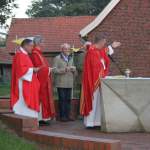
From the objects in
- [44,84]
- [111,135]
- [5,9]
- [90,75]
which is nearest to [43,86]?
[44,84]

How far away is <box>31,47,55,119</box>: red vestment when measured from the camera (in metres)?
11.3

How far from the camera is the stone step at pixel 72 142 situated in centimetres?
724

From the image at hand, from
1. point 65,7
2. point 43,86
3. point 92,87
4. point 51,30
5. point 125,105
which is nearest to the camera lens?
point 125,105

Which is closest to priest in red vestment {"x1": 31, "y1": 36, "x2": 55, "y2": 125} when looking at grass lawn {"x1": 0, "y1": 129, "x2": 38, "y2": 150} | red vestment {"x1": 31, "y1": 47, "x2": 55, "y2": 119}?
red vestment {"x1": 31, "y1": 47, "x2": 55, "y2": 119}

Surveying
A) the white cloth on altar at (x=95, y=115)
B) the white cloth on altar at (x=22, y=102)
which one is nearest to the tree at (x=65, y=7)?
the white cloth on altar at (x=95, y=115)

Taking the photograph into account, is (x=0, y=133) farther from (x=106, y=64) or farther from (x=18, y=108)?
(x=106, y=64)

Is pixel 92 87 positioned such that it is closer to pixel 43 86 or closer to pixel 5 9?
pixel 43 86

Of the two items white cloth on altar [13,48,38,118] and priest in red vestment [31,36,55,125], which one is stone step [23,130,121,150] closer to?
white cloth on altar [13,48,38,118]

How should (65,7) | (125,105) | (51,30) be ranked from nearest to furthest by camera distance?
(125,105) < (51,30) < (65,7)

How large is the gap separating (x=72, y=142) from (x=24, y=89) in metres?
3.01

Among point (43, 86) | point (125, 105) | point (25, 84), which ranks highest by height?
point (25, 84)

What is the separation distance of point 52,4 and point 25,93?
6709 centimetres

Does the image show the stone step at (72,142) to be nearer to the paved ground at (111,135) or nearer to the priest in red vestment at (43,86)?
the paved ground at (111,135)

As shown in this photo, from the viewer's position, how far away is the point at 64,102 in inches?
471
